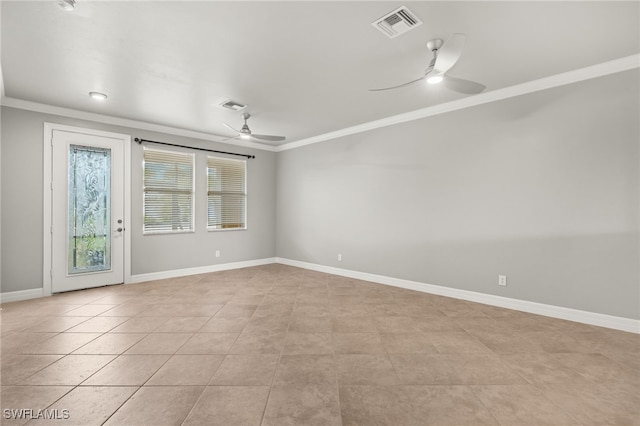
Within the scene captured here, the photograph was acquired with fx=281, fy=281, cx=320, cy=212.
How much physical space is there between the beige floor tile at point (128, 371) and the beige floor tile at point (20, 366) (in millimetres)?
502

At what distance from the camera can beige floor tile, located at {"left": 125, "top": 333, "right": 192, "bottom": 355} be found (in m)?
2.45

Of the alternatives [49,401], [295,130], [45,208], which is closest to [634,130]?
[295,130]

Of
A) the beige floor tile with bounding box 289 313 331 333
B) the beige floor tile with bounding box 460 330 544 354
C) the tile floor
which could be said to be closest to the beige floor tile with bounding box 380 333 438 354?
the tile floor

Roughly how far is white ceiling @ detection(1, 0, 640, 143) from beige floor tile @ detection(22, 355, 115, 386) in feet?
9.01

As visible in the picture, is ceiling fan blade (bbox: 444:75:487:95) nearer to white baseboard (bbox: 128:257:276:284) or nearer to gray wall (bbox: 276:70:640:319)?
gray wall (bbox: 276:70:640:319)

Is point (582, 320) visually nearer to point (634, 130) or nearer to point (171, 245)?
point (634, 130)

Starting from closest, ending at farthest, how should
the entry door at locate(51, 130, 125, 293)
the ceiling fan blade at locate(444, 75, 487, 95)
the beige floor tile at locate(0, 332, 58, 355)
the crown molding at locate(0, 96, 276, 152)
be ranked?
the beige floor tile at locate(0, 332, 58, 355) → the ceiling fan blade at locate(444, 75, 487, 95) → the crown molding at locate(0, 96, 276, 152) → the entry door at locate(51, 130, 125, 293)

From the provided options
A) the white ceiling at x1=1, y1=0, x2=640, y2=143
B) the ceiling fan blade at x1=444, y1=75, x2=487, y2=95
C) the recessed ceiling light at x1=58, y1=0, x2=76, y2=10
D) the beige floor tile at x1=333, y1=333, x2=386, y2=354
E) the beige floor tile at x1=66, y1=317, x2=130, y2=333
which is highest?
the white ceiling at x1=1, y1=0, x2=640, y2=143

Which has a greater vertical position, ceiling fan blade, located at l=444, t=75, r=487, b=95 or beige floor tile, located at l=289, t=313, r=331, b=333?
ceiling fan blade, located at l=444, t=75, r=487, b=95

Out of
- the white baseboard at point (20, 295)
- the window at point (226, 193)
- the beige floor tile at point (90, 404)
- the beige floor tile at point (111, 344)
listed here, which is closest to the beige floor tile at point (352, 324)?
the beige floor tile at point (90, 404)

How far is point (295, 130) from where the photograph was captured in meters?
5.38

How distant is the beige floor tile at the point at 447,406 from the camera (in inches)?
64.2

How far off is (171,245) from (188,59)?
3.51 metres

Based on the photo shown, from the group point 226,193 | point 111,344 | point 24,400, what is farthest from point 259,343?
point 226,193
